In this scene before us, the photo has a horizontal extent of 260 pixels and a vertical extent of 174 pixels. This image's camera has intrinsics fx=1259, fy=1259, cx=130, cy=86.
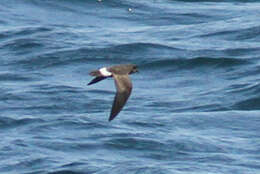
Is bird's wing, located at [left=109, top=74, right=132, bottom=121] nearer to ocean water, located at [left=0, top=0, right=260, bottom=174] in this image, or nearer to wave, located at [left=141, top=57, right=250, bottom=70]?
ocean water, located at [left=0, top=0, right=260, bottom=174]

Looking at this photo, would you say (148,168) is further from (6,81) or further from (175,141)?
(6,81)

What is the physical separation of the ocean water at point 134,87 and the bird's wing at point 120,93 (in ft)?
9.67

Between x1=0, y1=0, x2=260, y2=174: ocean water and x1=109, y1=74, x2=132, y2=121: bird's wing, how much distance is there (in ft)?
9.67

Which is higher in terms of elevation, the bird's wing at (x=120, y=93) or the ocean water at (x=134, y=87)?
the bird's wing at (x=120, y=93)

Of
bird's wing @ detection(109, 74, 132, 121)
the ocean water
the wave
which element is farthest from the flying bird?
the wave

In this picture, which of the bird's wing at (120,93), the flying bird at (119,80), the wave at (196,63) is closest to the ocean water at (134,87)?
the wave at (196,63)

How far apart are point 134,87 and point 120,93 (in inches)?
342

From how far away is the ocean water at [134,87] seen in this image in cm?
1858

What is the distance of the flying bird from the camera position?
1395 centimetres

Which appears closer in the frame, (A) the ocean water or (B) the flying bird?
(B) the flying bird

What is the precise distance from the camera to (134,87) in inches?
904

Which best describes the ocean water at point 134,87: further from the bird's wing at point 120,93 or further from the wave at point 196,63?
the bird's wing at point 120,93

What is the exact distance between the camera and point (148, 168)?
58.5ft

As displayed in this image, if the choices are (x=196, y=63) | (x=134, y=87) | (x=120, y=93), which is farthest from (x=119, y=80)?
(x=196, y=63)
